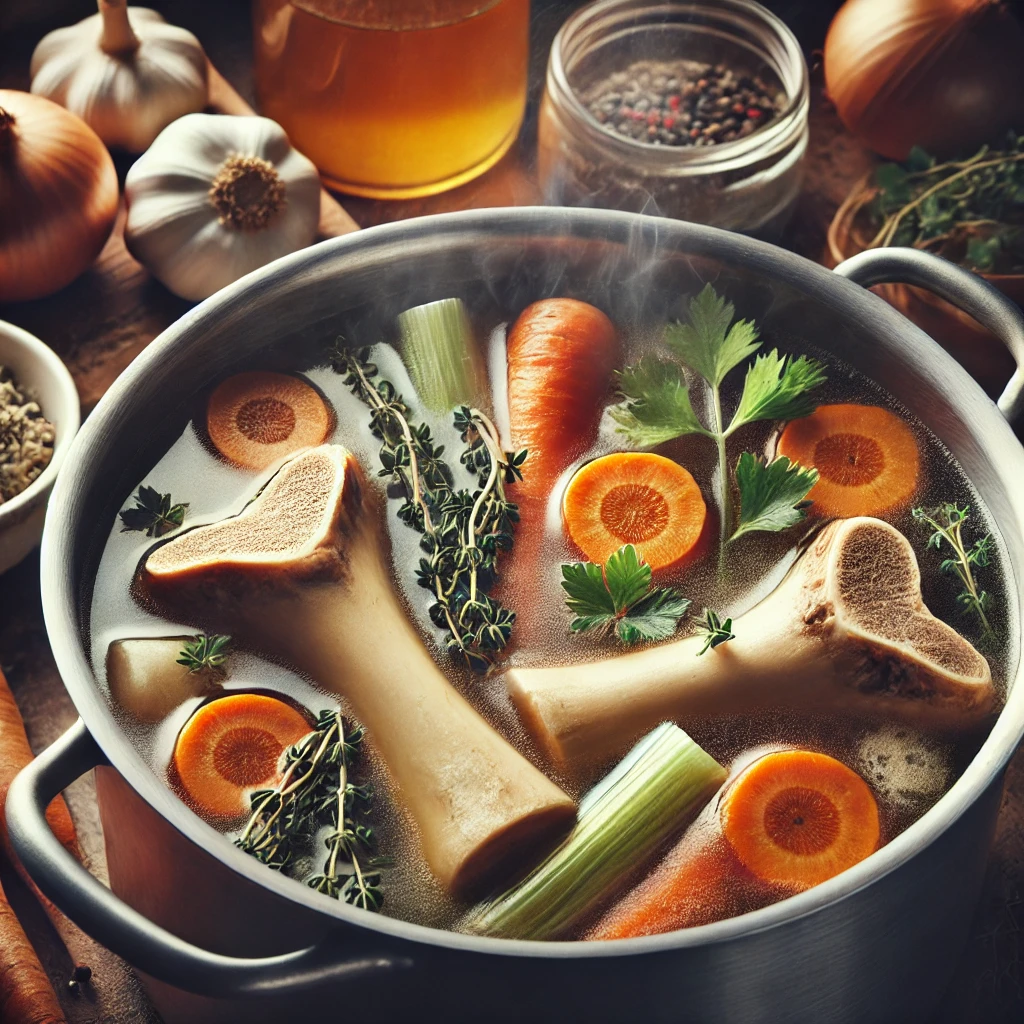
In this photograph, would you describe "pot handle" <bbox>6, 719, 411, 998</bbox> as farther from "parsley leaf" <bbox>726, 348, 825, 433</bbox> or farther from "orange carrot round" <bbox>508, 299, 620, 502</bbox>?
"parsley leaf" <bbox>726, 348, 825, 433</bbox>

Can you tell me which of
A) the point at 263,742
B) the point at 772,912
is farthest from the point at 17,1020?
the point at 772,912

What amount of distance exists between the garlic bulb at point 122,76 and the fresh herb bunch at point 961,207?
1293 millimetres

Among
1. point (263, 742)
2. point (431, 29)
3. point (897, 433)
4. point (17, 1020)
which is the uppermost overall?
point (431, 29)

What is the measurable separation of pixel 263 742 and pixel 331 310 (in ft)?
2.07

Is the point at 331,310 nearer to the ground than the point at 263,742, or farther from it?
farther from it

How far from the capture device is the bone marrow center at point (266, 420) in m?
1.54

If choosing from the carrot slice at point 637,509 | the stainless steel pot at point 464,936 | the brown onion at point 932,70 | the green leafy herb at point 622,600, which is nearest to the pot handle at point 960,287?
the stainless steel pot at point 464,936

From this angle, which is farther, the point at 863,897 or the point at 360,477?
the point at 360,477

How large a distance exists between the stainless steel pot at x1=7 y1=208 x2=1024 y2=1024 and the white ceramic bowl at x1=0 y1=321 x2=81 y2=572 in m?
0.31

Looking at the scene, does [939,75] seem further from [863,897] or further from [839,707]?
[863,897]

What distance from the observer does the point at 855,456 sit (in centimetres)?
156

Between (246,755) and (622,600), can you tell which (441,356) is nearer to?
(622,600)

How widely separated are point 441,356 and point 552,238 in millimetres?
227

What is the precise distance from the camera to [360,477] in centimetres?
146
